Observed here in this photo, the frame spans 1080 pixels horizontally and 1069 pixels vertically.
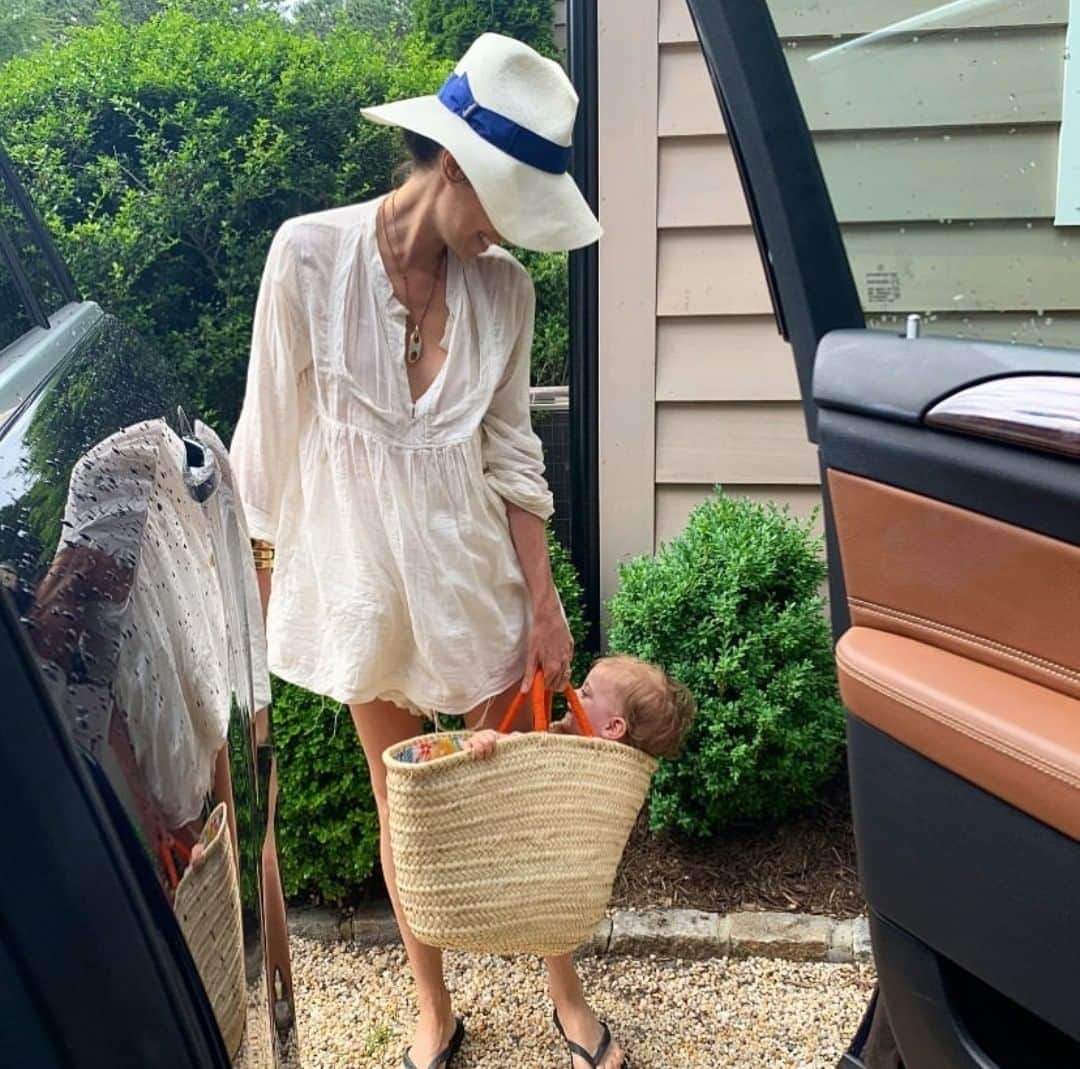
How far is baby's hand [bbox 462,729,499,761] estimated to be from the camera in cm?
178

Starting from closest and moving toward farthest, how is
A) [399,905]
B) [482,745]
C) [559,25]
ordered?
[482,745] < [399,905] < [559,25]

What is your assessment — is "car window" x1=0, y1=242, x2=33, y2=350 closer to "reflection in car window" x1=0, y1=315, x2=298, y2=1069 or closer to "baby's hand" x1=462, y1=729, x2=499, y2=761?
"reflection in car window" x1=0, y1=315, x2=298, y2=1069

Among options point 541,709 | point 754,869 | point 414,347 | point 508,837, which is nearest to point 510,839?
point 508,837

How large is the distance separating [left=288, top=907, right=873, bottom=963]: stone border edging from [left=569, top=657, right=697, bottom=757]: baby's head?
726 millimetres

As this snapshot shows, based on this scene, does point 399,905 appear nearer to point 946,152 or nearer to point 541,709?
point 541,709

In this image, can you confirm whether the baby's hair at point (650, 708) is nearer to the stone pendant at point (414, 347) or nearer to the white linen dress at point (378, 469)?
the white linen dress at point (378, 469)

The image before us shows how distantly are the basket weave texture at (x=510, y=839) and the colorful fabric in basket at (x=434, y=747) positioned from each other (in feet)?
0.03

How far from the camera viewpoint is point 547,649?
2.17m

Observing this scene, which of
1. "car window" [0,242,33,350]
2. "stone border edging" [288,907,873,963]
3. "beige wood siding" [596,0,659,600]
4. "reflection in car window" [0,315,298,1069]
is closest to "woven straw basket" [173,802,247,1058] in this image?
"reflection in car window" [0,315,298,1069]

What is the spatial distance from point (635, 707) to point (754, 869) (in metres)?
1.01

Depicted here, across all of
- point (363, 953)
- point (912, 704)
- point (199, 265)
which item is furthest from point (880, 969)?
point (199, 265)

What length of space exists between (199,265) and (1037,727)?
3043 mm

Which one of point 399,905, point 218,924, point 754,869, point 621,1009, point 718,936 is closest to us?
point 218,924

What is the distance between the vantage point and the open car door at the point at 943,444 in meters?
1.09
